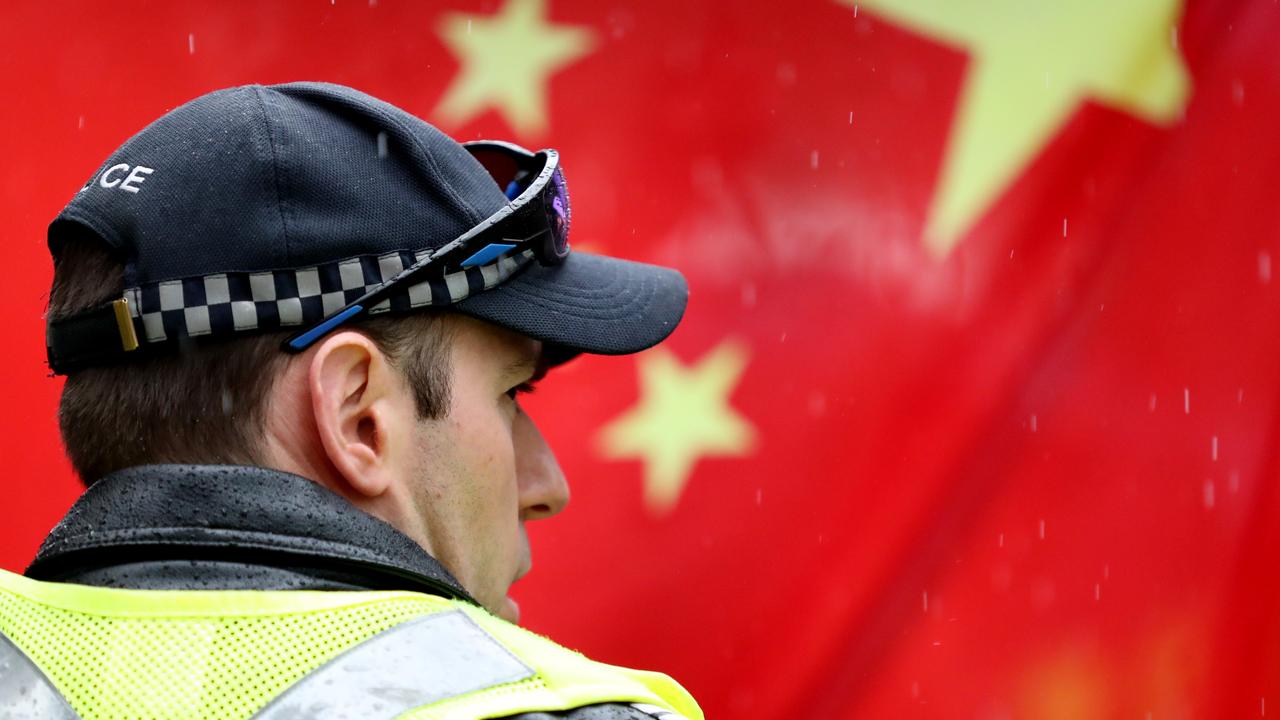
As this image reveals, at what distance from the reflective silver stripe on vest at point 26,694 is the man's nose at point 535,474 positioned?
495 millimetres

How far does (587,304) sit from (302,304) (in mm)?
288

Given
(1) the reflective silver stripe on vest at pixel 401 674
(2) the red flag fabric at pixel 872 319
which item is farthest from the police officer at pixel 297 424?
(2) the red flag fabric at pixel 872 319

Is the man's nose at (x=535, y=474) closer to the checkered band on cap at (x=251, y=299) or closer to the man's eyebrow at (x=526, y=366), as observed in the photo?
the man's eyebrow at (x=526, y=366)

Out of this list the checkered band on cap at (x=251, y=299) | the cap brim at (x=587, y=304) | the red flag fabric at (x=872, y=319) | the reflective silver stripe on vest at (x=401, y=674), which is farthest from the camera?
the red flag fabric at (x=872, y=319)

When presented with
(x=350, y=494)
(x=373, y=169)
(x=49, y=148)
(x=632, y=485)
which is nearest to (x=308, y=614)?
(x=350, y=494)

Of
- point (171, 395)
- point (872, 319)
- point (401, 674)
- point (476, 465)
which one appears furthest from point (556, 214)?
point (872, 319)

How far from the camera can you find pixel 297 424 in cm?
94

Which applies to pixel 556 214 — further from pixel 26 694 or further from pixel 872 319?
pixel 872 319

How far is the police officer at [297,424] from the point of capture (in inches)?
31.0

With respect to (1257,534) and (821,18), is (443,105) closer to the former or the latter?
(821,18)

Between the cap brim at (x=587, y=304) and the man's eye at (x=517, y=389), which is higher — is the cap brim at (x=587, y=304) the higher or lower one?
the higher one

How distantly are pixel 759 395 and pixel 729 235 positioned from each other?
0.89 ft

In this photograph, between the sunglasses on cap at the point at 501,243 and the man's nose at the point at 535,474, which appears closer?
the sunglasses on cap at the point at 501,243

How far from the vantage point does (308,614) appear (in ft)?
2.61
